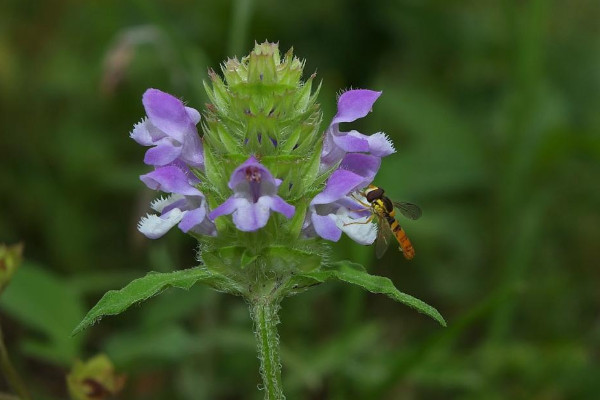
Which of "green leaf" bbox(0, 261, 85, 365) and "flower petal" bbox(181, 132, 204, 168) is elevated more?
"green leaf" bbox(0, 261, 85, 365)

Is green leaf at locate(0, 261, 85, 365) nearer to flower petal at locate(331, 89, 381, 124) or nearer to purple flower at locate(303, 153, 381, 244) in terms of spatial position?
purple flower at locate(303, 153, 381, 244)

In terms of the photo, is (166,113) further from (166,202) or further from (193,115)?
(166,202)

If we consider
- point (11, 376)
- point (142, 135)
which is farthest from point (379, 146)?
point (11, 376)

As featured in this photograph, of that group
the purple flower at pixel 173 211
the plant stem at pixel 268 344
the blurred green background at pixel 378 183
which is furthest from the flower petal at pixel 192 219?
the blurred green background at pixel 378 183

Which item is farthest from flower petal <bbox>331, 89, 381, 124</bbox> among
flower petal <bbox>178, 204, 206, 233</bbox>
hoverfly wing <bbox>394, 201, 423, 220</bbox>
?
hoverfly wing <bbox>394, 201, 423, 220</bbox>

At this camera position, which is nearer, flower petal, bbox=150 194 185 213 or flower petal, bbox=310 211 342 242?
flower petal, bbox=310 211 342 242

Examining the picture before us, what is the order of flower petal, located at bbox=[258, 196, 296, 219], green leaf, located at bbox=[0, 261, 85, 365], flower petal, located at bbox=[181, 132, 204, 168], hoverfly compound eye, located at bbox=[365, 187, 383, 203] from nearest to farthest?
flower petal, located at bbox=[258, 196, 296, 219]
flower petal, located at bbox=[181, 132, 204, 168]
hoverfly compound eye, located at bbox=[365, 187, 383, 203]
green leaf, located at bbox=[0, 261, 85, 365]

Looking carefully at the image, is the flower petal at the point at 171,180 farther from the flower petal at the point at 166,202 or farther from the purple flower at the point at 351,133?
the purple flower at the point at 351,133

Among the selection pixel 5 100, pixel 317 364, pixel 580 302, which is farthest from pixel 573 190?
pixel 5 100
